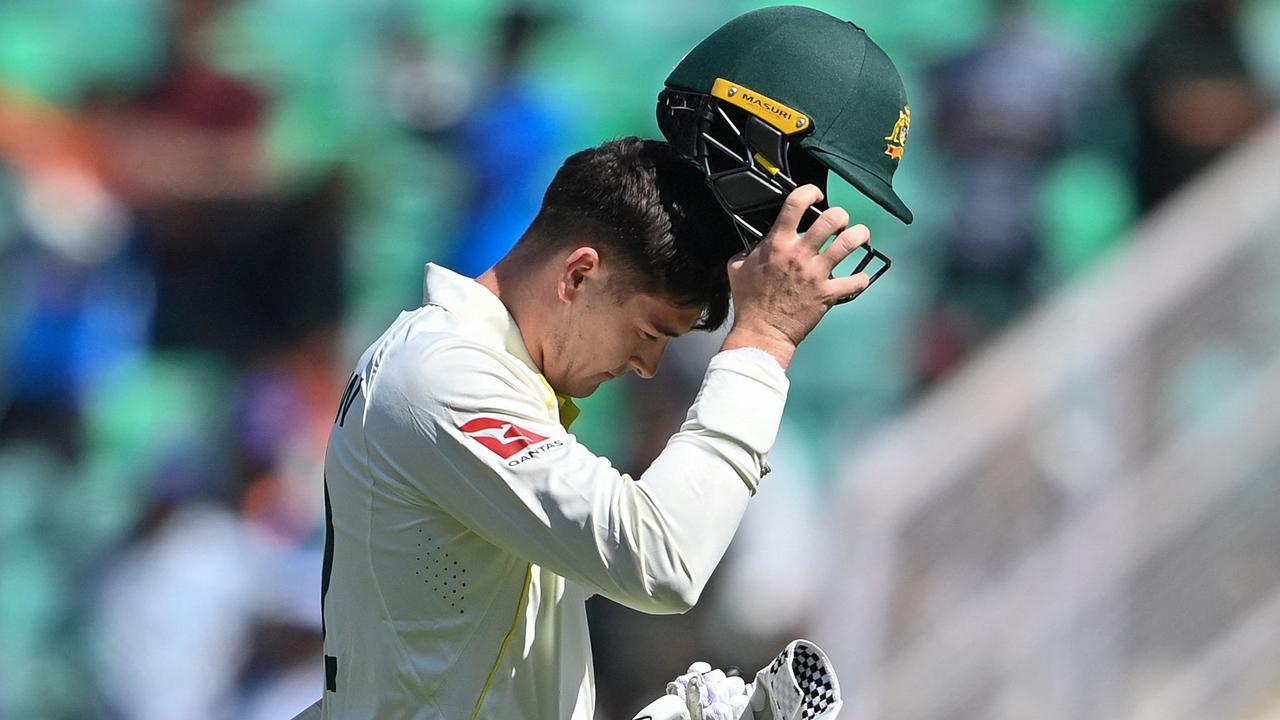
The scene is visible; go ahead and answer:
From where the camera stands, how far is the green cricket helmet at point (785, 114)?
1.78 meters

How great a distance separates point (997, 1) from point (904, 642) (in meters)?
1.96

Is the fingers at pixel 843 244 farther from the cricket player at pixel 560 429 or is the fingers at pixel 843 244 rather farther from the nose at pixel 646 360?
the nose at pixel 646 360

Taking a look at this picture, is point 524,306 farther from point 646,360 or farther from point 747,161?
point 747,161

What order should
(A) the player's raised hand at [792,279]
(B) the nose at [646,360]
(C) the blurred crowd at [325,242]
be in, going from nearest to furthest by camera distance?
(A) the player's raised hand at [792,279] → (B) the nose at [646,360] → (C) the blurred crowd at [325,242]

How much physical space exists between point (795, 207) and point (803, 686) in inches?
24.2

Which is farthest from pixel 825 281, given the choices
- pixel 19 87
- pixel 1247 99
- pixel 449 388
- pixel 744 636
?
pixel 1247 99

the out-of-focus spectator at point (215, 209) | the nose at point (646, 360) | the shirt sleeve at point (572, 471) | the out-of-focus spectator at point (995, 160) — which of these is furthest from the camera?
the out-of-focus spectator at point (995, 160)

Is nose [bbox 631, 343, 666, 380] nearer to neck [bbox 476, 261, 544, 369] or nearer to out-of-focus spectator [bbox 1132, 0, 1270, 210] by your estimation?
neck [bbox 476, 261, 544, 369]

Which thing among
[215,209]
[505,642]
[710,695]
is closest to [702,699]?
[710,695]

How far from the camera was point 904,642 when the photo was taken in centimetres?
427

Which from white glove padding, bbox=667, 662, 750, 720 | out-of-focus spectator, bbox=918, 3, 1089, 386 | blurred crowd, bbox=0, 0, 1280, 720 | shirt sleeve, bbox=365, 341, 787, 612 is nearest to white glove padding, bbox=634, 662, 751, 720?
white glove padding, bbox=667, 662, 750, 720

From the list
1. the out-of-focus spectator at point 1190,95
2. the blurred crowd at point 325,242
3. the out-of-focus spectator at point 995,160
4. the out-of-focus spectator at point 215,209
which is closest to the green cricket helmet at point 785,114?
the blurred crowd at point 325,242

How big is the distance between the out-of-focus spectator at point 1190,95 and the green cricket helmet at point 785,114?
10.1ft

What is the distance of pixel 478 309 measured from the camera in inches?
73.0
